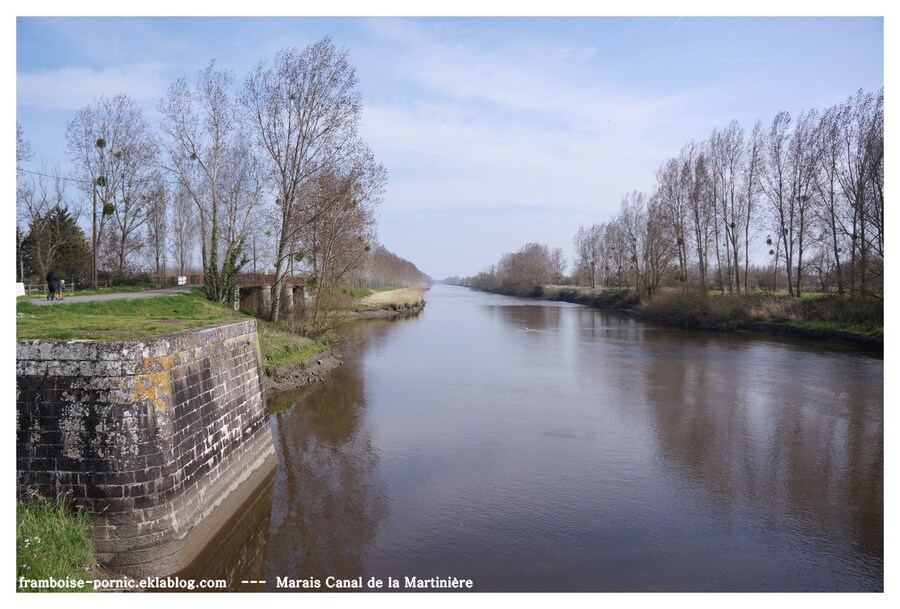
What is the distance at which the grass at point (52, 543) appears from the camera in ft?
15.5

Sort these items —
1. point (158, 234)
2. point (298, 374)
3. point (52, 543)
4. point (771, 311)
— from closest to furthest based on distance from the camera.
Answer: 1. point (52, 543)
2. point (298, 374)
3. point (771, 311)
4. point (158, 234)

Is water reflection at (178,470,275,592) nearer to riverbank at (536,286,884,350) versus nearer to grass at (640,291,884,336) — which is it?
riverbank at (536,286,884,350)

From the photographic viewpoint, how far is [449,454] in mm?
9742

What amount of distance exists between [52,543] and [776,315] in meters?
30.0

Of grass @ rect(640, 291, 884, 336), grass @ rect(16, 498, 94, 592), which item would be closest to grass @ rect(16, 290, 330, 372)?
grass @ rect(16, 498, 94, 592)

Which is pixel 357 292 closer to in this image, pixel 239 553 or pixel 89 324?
pixel 89 324

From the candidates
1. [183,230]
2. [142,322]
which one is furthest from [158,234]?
[142,322]

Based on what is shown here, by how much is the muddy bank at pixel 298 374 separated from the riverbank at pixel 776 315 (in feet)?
63.7

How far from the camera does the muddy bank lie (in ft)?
47.2

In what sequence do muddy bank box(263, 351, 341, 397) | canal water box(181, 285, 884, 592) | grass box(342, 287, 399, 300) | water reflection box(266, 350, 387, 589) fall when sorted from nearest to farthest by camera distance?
1. canal water box(181, 285, 884, 592)
2. water reflection box(266, 350, 387, 589)
3. muddy bank box(263, 351, 341, 397)
4. grass box(342, 287, 399, 300)

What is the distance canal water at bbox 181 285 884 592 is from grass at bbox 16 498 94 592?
122 cm

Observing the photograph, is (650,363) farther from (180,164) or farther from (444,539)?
(180,164)

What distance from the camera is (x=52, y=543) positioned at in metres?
4.96

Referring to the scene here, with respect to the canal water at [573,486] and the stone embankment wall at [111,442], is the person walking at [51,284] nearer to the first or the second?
the canal water at [573,486]
